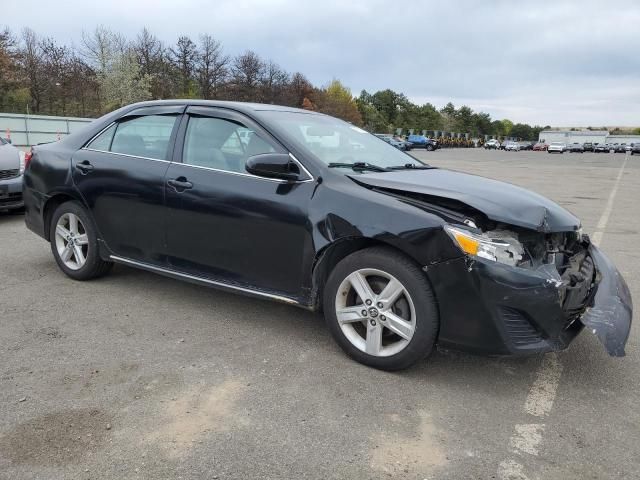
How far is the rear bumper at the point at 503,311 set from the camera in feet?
9.19

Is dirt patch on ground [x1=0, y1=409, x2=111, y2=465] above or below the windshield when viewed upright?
below

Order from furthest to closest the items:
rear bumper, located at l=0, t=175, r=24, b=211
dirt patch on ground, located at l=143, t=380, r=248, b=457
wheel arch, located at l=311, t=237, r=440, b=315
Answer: rear bumper, located at l=0, t=175, r=24, b=211 < wheel arch, located at l=311, t=237, r=440, b=315 < dirt patch on ground, located at l=143, t=380, r=248, b=457

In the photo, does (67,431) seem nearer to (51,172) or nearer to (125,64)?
(51,172)

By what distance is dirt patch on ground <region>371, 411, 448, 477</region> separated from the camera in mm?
2316

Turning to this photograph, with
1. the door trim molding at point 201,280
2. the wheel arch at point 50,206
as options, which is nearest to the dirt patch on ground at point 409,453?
the door trim molding at point 201,280

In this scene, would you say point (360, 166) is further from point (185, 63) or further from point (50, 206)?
point (185, 63)

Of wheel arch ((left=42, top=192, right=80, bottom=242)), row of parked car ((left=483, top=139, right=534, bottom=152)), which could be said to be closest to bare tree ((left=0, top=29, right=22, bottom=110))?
wheel arch ((left=42, top=192, right=80, bottom=242))

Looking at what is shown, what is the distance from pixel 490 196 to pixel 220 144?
1.92 m

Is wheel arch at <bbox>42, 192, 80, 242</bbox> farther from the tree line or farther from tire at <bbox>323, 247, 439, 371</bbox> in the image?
the tree line

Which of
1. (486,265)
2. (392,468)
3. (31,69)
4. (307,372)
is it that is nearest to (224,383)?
(307,372)

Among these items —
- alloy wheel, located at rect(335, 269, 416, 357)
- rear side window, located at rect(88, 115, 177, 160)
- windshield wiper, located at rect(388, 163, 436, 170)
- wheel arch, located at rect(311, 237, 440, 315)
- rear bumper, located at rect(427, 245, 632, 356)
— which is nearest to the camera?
rear bumper, located at rect(427, 245, 632, 356)

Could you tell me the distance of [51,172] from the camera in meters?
4.72

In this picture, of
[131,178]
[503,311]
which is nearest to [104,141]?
[131,178]

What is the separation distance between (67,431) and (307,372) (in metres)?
1.30
